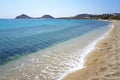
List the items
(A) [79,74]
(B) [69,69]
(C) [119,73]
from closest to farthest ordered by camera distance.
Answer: (C) [119,73] → (A) [79,74] → (B) [69,69]

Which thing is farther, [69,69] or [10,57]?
[10,57]

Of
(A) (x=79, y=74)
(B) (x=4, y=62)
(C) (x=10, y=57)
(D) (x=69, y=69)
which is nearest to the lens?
(A) (x=79, y=74)

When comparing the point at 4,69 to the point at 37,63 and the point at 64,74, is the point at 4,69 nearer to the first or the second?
the point at 37,63

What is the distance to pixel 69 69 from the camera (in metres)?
12.7

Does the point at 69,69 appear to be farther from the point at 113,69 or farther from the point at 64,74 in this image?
the point at 113,69

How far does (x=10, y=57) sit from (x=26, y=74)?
20.5 feet

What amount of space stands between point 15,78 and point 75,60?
5.81 metres

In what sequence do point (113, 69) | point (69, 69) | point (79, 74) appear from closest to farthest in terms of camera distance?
1. point (113, 69)
2. point (79, 74)
3. point (69, 69)

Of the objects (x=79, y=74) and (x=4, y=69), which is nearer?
(x=79, y=74)

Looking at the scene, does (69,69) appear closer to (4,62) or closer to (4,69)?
(4,69)

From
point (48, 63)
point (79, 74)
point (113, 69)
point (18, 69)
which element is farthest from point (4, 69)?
point (113, 69)

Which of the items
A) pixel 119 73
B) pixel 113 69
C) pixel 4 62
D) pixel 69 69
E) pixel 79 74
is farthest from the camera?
pixel 4 62

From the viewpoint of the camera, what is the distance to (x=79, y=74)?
11.3 metres

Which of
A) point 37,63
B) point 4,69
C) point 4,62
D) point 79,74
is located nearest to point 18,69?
point 4,69
